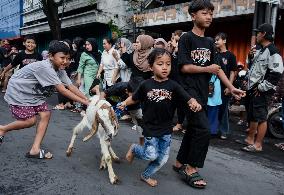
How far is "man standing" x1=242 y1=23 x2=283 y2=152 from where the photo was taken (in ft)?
18.5

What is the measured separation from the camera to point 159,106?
3.76 metres

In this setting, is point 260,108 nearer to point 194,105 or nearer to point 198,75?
point 198,75

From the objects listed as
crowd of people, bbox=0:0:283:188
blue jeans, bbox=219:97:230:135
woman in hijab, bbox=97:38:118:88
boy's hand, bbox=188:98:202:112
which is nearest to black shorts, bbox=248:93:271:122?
crowd of people, bbox=0:0:283:188

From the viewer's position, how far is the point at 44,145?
5316 mm

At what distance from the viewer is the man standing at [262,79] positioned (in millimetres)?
5652

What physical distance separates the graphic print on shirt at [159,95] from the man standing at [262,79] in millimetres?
2512

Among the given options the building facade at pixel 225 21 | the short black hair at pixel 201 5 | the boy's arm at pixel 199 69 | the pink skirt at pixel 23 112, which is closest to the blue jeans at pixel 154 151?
the boy's arm at pixel 199 69

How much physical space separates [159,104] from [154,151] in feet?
1.61

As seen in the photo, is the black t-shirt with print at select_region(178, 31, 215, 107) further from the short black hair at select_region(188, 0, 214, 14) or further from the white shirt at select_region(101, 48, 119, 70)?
the white shirt at select_region(101, 48, 119, 70)

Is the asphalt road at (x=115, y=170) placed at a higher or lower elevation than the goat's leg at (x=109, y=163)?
lower

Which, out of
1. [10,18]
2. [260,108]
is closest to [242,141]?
[260,108]

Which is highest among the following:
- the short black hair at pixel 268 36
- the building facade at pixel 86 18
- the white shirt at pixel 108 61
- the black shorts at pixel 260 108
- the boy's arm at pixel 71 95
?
the building facade at pixel 86 18

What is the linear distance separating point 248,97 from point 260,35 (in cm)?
112

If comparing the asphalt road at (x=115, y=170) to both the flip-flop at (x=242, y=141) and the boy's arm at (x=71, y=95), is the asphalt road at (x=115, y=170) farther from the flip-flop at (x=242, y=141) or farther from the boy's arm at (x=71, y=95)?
the boy's arm at (x=71, y=95)
